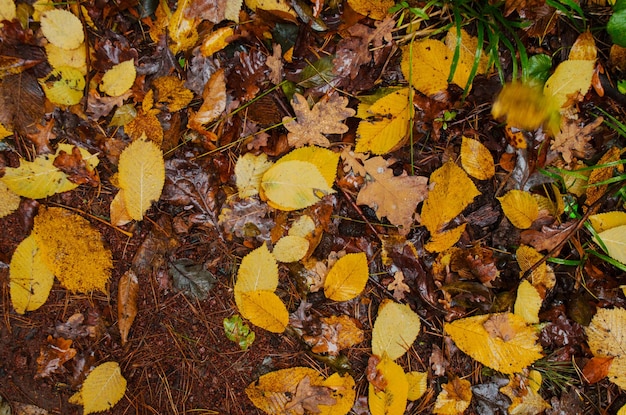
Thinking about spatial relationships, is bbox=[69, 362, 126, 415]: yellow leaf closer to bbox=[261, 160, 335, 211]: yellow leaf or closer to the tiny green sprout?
the tiny green sprout

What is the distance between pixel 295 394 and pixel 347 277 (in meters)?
0.55

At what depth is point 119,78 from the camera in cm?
180

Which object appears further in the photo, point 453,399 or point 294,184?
point 453,399

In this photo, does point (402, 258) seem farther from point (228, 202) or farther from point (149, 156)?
point (149, 156)

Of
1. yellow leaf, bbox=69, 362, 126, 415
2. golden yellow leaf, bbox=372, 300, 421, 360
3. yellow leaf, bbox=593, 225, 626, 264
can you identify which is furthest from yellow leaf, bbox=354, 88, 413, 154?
yellow leaf, bbox=69, 362, 126, 415

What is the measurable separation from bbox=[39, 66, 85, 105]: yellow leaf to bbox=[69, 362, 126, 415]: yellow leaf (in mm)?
1137

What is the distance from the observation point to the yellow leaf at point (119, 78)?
1795mm

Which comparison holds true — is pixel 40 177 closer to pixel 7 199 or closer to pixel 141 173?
pixel 7 199

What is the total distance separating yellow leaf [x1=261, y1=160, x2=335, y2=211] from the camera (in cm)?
178

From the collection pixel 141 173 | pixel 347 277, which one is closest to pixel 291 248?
pixel 347 277

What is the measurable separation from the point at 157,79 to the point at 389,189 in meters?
1.08

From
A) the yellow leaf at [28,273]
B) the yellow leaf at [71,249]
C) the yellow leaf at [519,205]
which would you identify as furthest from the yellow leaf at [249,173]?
the yellow leaf at [519,205]

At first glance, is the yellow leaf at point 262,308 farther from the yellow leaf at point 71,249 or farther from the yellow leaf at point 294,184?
the yellow leaf at point 71,249

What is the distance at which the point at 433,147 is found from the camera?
1905 mm
